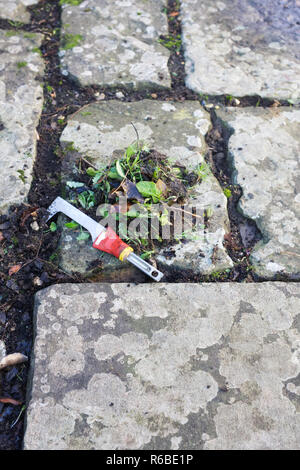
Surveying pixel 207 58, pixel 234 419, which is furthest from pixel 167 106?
pixel 234 419

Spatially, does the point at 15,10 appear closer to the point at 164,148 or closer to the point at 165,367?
the point at 164,148

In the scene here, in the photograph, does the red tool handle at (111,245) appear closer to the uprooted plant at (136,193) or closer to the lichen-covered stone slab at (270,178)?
the uprooted plant at (136,193)

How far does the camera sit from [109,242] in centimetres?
173

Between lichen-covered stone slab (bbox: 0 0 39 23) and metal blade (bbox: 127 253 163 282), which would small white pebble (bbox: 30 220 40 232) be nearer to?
metal blade (bbox: 127 253 163 282)

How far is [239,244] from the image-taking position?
1.89m

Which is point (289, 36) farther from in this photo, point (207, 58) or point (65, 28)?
point (65, 28)

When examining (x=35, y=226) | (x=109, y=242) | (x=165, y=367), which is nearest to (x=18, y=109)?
(x=35, y=226)

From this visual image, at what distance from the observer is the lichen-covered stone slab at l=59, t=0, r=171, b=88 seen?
95.2 inches

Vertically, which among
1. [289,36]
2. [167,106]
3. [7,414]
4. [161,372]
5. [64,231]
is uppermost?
[289,36]

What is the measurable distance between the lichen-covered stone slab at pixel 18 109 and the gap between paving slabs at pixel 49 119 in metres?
0.05

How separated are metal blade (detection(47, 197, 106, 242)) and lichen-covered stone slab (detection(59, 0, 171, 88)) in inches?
33.8

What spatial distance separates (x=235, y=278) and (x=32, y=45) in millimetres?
1788

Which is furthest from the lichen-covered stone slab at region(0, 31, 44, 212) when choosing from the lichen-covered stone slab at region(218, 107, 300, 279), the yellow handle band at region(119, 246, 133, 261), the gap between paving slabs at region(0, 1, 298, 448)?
the lichen-covered stone slab at region(218, 107, 300, 279)

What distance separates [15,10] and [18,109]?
90 cm
